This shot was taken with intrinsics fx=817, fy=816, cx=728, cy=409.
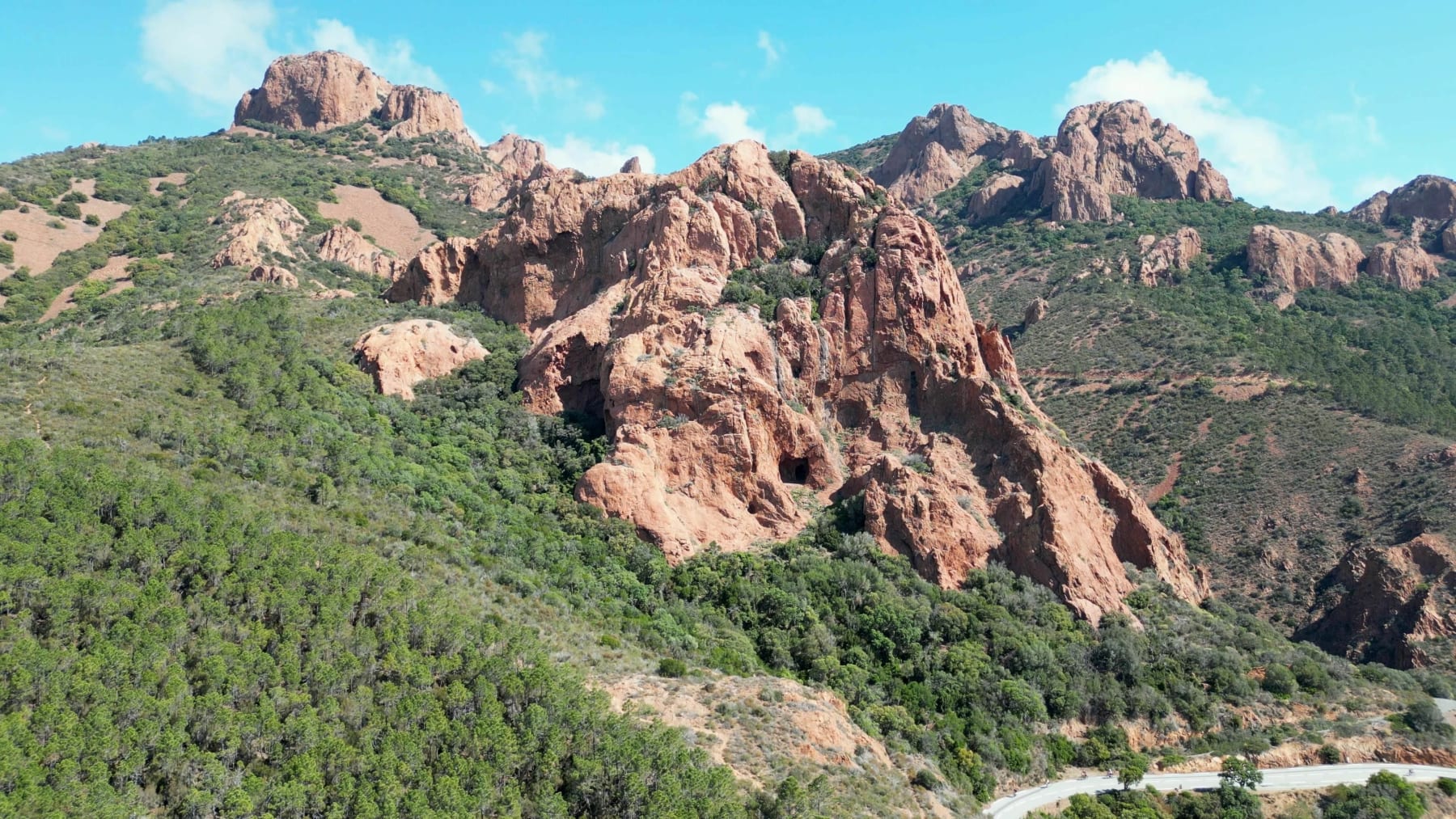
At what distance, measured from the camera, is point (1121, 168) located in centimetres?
11944

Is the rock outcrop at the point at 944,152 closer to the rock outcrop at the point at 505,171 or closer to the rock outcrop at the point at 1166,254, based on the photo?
the rock outcrop at the point at 1166,254

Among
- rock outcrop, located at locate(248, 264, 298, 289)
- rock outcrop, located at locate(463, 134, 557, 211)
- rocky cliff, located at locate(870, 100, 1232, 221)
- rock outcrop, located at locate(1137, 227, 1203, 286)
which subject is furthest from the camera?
rocky cliff, located at locate(870, 100, 1232, 221)

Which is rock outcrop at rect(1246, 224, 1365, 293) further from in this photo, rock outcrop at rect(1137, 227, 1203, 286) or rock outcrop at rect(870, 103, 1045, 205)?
rock outcrop at rect(870, 103, 1045, 205)

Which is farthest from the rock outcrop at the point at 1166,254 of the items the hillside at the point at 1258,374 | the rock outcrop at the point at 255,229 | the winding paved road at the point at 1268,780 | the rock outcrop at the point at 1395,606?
the rock outcrop at the point at 255,229

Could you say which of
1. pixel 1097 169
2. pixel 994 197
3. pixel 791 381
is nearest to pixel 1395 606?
pixel 791 381

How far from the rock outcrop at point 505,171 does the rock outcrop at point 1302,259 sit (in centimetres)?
7955

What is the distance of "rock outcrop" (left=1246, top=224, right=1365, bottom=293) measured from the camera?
283 feet

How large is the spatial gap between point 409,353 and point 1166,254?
266ft

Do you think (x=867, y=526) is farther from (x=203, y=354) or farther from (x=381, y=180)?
(x=381, y=180)

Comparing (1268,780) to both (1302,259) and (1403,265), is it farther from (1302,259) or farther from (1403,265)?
(1403,265)

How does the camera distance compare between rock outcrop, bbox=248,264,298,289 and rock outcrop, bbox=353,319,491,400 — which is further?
rock outcrop, bbox=248,264,298,289

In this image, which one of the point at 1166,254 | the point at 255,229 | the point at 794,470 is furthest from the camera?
the point at 1166,254

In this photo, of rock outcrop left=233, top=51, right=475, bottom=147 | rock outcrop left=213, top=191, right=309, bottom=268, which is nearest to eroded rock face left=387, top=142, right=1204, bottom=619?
rock outcrop left=213, top=191, right=309, bottom=268

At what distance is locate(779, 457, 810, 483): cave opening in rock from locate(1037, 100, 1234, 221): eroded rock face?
84482 millimetres
